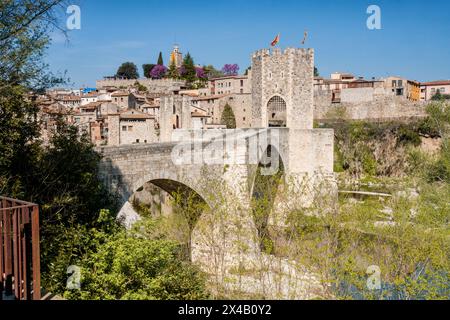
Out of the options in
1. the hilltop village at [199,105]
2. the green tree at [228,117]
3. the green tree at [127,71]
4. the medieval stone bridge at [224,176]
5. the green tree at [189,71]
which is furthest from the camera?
the green tree at [127,71]

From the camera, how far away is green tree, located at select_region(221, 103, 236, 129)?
148 feet

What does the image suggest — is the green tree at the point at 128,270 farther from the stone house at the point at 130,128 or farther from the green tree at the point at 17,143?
the stone house at the point at 130,128

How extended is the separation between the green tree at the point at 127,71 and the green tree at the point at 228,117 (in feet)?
156

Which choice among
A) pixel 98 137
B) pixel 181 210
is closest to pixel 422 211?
pixel 181 210

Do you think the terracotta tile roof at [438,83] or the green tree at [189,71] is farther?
the green tree at [189,71]

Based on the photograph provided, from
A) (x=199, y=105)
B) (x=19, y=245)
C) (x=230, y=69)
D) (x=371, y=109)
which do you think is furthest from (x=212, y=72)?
(x=19, y=245)

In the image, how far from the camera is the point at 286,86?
910 inches

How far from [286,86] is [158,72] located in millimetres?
59304

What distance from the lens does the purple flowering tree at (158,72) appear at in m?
79.4

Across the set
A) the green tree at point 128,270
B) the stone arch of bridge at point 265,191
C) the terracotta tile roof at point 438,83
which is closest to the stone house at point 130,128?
the stone arch of bridge at point 265,191

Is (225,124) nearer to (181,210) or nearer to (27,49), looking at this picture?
(181,210)

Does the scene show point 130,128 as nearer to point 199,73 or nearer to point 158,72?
point 199,73

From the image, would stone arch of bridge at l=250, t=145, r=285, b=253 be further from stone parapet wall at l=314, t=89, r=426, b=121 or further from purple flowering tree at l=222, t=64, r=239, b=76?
purple flowering tree at l=222, t=64, r=239, b=76

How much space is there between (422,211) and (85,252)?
11179 mm
